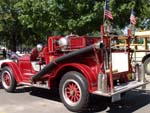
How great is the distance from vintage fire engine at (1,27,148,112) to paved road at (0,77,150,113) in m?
0.48

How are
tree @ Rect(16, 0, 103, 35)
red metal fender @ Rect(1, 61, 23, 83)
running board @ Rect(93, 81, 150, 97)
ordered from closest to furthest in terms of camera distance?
1. running board @ Rect(93, 81, 150, 97)
2. red metal fender @ Rect(1, 61, 23, 83)
3. tree @ Rect(16, 0, 103, 35)

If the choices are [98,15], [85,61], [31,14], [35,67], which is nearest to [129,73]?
[85,61]

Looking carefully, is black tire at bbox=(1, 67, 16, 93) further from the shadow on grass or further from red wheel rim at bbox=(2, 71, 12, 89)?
the shadow on grass

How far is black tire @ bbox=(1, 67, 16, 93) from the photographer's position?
10781 millimetres

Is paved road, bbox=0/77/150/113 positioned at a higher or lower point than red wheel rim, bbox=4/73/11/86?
lower

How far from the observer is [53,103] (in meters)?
9.55

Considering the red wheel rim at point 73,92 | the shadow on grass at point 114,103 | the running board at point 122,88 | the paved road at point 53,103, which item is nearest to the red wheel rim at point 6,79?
the paved road at point 53,103

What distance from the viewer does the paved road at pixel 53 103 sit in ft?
28.6

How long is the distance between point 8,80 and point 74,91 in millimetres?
3221

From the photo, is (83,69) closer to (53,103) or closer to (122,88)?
(122,88)

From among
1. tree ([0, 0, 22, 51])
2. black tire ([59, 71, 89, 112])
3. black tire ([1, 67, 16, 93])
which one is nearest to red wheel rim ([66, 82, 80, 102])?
black tire ([59, 71, 89, 112])

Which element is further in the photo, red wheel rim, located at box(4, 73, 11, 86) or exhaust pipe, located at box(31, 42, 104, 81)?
red wheel rim, located at box(4, 73, 11, 86)

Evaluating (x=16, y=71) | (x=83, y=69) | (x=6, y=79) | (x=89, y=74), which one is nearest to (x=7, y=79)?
(x=6, y=79)

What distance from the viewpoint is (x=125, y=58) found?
9.07 m
